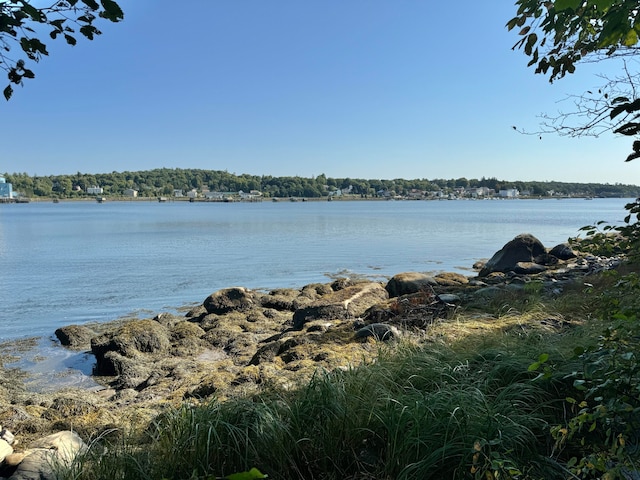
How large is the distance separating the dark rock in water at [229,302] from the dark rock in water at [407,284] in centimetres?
442

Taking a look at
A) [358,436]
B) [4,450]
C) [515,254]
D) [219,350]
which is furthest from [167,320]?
[515,254]

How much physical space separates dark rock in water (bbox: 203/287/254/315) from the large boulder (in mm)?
3174

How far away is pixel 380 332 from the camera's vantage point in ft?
25.8

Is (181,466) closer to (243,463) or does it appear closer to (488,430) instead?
(243,463)

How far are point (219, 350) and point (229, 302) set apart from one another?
140 inches

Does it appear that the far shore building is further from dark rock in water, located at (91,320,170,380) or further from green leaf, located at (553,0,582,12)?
green leaf, located at (553,0,582,12)

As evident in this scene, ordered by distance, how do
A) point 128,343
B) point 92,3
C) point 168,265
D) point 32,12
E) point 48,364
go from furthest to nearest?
point 168,265
point 48,364
point 128,343
point 92,3
point 32,12

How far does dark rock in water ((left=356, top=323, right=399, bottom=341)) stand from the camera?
7.38 meters

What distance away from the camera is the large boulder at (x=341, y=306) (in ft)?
37.9

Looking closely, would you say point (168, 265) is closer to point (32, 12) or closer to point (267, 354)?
point (267, 354)

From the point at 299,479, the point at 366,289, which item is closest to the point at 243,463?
the point at 299,479

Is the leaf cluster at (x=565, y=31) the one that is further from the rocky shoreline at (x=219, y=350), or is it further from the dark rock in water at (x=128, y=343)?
the dark rock in water at (x=128, y=343)

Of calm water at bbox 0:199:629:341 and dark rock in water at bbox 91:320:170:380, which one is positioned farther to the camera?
calm water at bbox 0:199:629:341

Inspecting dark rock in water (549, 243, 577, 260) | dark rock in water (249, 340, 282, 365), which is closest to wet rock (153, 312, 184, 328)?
dark rock in water (249, 340, 282, 365)
